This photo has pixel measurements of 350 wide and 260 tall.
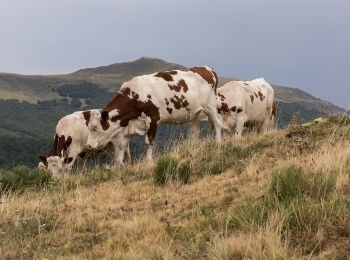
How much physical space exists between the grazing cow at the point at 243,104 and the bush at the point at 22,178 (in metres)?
7.46

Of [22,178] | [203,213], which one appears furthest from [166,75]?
[203,213]

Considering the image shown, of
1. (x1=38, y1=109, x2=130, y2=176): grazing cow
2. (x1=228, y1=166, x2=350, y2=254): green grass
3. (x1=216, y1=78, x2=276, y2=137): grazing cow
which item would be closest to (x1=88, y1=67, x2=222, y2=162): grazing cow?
(x1=38, y1=109, x2=130, y2=176): grazing cow

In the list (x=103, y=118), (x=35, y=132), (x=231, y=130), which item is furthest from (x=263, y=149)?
(x=35, y=132)

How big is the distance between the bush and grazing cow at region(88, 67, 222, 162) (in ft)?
10.5

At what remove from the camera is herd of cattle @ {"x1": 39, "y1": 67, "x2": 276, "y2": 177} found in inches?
599

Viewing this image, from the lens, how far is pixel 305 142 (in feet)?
34.4

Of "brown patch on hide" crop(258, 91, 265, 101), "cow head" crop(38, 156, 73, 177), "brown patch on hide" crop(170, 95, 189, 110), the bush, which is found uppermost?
"brown patch on hide" crop(258, 91, 265, 101)

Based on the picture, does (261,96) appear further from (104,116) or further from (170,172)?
(170,172)

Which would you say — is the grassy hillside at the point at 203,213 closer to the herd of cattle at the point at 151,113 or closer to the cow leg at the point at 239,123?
the herd of cattle at the point at 151,113

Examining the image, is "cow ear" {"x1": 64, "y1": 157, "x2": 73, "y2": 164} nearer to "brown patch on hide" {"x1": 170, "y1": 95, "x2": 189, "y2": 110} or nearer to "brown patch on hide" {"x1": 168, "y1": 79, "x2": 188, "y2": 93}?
"brown patch on hide" {"x1": 170, "y1": 95, "x2": 189, "y2": 110}

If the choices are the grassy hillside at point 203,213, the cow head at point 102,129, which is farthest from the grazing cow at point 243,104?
the grassy hillside at point 203,213

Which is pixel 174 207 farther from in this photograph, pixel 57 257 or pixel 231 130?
pixel 231 130

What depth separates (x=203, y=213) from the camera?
6398mm

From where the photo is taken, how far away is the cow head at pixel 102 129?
15.6 metres
